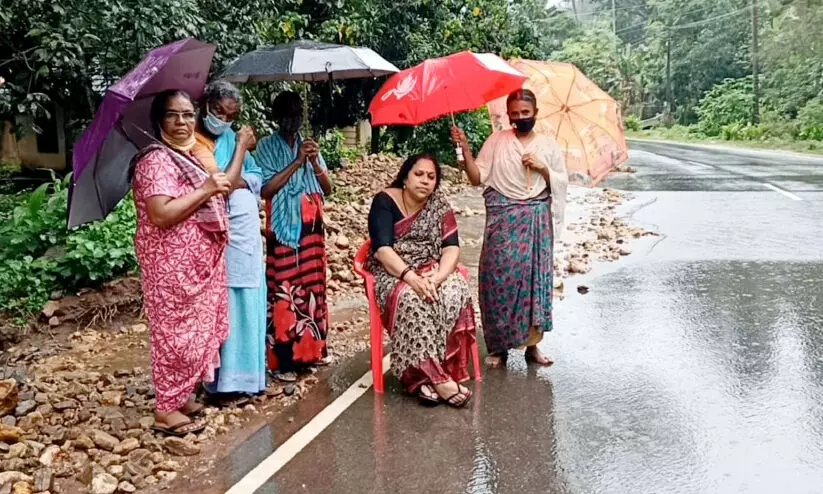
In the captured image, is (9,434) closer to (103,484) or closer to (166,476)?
(103,484)

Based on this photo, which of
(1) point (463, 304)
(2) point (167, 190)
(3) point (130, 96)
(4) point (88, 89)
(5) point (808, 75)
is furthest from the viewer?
(5) point (808, 75)

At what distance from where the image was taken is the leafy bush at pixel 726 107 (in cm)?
4078

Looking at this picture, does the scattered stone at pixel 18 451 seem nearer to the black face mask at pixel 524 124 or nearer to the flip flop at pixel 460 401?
the flip flop at pixel 460 401

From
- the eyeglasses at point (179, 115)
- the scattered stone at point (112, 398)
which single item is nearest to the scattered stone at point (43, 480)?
the scattered stone at point (112, 398)

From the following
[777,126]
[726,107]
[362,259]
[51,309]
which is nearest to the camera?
[362,259]

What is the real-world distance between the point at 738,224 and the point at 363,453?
30.0 feet

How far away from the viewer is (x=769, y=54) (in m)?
37.3

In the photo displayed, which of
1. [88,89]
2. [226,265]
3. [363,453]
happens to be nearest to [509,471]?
[363,453]

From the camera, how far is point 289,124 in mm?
5016

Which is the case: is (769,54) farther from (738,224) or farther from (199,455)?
(199,455)

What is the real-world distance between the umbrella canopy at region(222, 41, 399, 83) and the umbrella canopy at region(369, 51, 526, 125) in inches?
12.1

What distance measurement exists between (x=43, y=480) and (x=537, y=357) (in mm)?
3161

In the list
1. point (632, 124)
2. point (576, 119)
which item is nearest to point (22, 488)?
point (576, 119)

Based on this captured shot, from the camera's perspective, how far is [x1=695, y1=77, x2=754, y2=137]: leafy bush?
1606 inches
